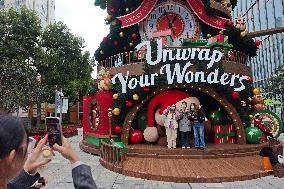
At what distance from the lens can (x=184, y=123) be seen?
13477 millimetres

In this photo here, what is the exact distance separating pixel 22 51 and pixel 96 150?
1855 cm

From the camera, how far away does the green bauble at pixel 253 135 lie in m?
14.6

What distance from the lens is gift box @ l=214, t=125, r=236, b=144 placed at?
49.8 feet

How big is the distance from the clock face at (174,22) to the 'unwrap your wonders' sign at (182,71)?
172 inches

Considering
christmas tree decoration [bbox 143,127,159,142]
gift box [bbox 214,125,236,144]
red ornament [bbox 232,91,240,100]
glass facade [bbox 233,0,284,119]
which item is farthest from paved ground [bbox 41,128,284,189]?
glass facade [bbox 233,0,284,119]

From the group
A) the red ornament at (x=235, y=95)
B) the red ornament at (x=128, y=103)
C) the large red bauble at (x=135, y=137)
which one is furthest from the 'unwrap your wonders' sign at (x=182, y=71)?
the large red bauble at (x=135, y=137)

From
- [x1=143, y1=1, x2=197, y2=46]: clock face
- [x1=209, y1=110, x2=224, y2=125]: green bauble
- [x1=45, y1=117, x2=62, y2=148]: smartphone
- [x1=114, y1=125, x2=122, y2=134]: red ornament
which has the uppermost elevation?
[x1=143, y1=1, x2=197, y2=46]: clock face

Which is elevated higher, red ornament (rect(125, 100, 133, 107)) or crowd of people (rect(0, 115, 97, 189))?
red ornament (rect(125, 100, 133, 107))

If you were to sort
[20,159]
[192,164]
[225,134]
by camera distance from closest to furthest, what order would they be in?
[20,159], [192,164], [225,134]

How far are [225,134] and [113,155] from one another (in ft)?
19.9

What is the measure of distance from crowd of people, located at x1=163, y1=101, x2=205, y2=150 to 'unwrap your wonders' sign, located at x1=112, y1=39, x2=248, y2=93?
3.96 ft

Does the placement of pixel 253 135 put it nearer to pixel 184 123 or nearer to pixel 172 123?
pixel 184 123

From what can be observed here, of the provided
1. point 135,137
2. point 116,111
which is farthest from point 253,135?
point 116,111

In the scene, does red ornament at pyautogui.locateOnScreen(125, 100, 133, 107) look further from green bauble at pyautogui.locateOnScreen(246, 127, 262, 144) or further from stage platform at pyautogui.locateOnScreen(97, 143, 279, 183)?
green bauble at pyautogui.locateOnScreen(246, 127, 262, 144)
